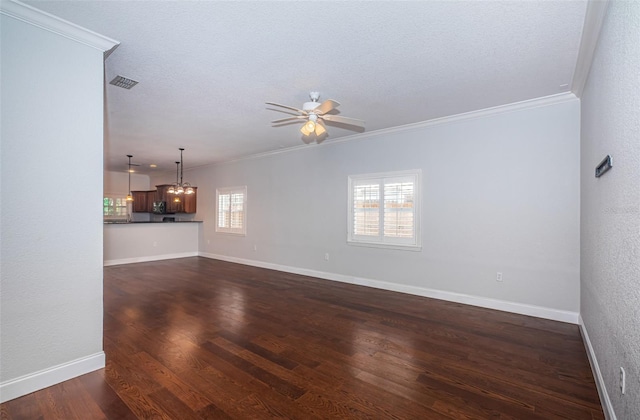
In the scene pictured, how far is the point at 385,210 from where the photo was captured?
5.25 m

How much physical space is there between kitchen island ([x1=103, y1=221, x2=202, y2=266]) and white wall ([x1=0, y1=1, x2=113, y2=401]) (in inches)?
227

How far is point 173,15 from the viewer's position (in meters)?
2.23

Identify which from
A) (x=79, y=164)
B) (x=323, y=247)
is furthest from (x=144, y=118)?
(x=323, y=247)

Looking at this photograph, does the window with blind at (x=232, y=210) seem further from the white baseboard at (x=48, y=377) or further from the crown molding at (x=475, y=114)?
the white baseboard at (x=48, y=377)

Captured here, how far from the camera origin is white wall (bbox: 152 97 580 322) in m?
3.73

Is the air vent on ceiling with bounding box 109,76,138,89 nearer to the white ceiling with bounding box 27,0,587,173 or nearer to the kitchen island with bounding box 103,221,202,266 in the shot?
the white ceiling with bounding box 27,0,587,173

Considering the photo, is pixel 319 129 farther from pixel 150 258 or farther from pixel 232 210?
pixel 150 258

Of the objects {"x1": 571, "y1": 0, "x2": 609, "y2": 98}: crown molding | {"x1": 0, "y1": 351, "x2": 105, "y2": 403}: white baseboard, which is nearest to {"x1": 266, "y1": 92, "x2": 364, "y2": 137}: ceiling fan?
{"x1": 571, "y1": 0, "x2": 609, "y2": 98}: crown molding

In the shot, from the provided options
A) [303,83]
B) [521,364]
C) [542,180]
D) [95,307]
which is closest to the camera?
[95,307]

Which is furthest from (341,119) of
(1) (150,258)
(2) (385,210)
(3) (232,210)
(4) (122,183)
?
(4) (122,183)

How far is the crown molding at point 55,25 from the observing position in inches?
82.3

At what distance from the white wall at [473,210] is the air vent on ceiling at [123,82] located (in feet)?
11.4

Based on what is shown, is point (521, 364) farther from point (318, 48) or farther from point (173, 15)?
point (173, 15)

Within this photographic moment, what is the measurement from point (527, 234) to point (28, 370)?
16.9 feet
